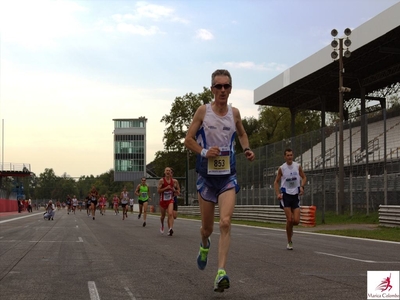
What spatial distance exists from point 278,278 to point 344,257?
10.7ft

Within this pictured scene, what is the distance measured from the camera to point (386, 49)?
38312 millimetres

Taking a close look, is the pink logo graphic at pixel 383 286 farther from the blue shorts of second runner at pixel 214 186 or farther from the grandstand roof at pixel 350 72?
the grandstand roof at pixel 350 72

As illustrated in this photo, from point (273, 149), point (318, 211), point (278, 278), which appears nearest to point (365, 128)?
point (318, 211)

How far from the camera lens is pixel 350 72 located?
149 ft

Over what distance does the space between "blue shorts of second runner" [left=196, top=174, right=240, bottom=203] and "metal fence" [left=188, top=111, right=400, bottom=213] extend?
63.0ft

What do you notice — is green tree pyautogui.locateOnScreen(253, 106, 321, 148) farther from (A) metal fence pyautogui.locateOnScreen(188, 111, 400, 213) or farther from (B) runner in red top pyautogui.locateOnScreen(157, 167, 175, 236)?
(B) runner in red top pyautogui.locateOnScreen(157, 167, 175, 236)

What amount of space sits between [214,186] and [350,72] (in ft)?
133

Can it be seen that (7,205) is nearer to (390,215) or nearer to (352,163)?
(352,163)

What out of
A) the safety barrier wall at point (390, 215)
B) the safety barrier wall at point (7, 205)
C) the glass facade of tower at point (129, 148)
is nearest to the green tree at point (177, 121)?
the safety barrier wall at point (7, 205)

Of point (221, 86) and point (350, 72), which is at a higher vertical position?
point (350, 72)

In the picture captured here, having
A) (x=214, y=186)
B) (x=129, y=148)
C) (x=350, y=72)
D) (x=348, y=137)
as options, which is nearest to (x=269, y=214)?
(x=348, y=137)

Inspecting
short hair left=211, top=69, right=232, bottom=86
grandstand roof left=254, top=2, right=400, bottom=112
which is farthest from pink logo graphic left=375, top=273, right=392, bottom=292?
grandstand roof left=254, top=2, right=400, bottom=112

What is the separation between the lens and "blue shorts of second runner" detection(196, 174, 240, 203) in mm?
6824

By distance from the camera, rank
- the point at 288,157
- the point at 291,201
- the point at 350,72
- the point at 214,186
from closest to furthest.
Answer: the point at 214,186, the point at 291,201, the point at 288,157, the point at 350,72
